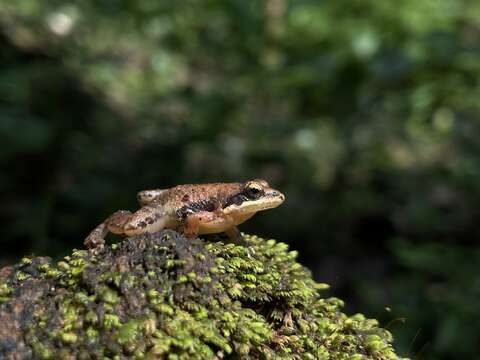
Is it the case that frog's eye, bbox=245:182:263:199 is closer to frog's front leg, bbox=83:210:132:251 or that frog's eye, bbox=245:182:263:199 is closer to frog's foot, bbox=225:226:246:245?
frog's foot, bbox=225:226:246:245

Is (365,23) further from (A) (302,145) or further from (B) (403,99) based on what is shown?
(A) (302,145)

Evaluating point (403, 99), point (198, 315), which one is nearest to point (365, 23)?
point (403, 99)

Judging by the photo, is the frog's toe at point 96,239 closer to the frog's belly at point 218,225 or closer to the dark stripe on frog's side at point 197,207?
the dark stripe on frog's side at point 197,207

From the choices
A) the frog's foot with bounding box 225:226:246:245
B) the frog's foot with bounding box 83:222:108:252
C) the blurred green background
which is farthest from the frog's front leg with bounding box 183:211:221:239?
the blurred green background

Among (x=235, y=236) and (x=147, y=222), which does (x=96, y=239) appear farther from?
(x=235, y=236)

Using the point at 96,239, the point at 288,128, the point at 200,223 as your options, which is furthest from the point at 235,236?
the point at 288,128
